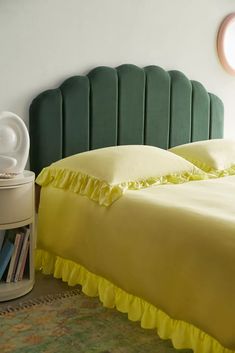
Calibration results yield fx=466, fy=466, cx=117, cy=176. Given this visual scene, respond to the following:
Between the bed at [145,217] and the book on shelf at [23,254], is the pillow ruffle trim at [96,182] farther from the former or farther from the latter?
the book on shelf at [23,254]

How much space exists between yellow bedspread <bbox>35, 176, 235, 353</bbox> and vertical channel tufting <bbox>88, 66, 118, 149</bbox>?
495 millimetres

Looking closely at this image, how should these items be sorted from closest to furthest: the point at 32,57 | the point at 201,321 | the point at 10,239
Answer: the point at 201,321
the point at 10,239
the point at 32,57

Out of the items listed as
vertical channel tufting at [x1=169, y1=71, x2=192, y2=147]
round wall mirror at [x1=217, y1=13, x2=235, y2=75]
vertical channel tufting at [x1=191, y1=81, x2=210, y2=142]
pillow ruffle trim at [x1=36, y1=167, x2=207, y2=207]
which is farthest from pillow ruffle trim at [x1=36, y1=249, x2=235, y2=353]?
round wall mirror at [x1=217, y1=13, x2=235, y2=75]

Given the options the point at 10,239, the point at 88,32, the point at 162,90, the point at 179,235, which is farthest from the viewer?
the point at 162,90

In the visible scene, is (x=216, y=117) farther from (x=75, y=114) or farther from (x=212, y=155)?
(x=75, y=114)

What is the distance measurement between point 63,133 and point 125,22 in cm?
83

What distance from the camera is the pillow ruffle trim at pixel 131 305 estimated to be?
163 cm

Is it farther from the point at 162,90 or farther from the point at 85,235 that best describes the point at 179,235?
the point at 162,90

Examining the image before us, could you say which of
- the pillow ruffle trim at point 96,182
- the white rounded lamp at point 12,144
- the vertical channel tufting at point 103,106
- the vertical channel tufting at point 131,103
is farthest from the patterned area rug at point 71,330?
the vertical channel tufting at point 131,103

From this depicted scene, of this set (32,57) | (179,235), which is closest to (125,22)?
(32,57)

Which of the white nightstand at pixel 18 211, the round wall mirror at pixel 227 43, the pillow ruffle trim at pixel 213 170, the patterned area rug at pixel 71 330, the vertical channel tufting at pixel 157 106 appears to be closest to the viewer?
the patterned area rug at pixel 71 330

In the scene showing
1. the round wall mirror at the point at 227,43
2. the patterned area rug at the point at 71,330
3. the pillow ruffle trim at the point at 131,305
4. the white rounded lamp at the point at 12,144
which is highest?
the round wall mirror at the point at 227,43

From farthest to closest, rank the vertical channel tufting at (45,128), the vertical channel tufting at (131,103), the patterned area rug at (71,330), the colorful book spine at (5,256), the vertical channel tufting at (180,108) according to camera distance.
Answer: the vertical channel tufting at (180,108) < the vertical channel tufting at (131,103) < the vertical channel tufting at (45,128) < the colorful book spine at (5,256) < the patterned area rug at (71,330)

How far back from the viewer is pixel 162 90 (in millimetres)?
3018
